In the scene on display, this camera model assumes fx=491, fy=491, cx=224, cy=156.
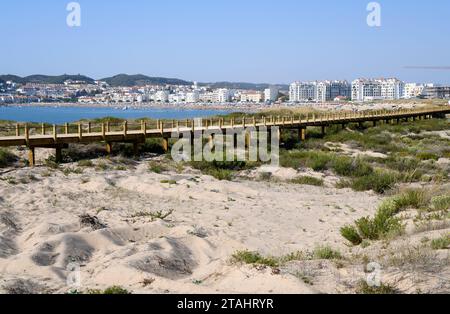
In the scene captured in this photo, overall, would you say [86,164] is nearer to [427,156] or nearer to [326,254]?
[326,254]

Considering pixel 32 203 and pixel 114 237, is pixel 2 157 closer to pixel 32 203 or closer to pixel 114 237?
pixel 32 203

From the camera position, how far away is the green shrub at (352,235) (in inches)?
412

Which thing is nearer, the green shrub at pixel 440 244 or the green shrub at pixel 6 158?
the green shrub at pixel 440 244

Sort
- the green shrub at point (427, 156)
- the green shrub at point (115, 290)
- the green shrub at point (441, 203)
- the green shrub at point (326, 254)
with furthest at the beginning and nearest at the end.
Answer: the green shrub at point (427, 156), the green shrub at point (441, 203), the green shrub at point (326, 254), the green shrub at point (115, 290)

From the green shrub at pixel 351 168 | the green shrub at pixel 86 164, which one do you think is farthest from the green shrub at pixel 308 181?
the green shrub at pixel 86 164

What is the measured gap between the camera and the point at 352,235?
10.5 m

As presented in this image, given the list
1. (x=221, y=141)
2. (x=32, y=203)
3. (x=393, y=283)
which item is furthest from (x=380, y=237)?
(x=221, y=141)

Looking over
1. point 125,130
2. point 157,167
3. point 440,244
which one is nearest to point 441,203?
point 440,244

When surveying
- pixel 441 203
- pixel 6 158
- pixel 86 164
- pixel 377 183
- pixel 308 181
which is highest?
pixel 6 158

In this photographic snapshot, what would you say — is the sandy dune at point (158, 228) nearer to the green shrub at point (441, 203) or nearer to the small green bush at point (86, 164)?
the small green bush at point (86, 164)

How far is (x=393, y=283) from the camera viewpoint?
6.63 m

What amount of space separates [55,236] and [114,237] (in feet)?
4.02

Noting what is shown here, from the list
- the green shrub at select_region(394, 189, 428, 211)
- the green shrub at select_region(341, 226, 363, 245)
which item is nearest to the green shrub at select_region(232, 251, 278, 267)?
the green shrub at select_region(341, 226, 363, 245)

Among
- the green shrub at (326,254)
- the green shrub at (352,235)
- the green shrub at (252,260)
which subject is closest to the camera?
the green shrub at (252,260)
